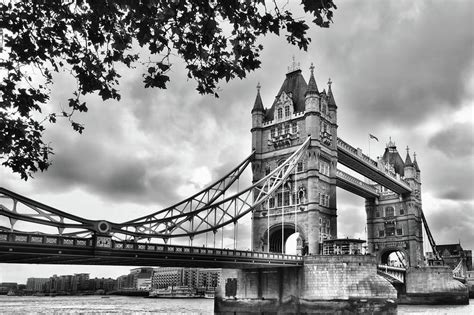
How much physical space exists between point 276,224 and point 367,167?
66.1ft

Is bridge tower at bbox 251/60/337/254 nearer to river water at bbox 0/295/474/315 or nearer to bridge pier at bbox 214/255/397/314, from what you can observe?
bridge pier at bbox 214/255/397/314

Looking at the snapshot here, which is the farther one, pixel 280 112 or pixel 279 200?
pixel 280 112

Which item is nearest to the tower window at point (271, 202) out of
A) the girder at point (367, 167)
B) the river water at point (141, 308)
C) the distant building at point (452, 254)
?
the girder at point (367, 167)

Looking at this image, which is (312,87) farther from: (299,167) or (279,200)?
(279,200)

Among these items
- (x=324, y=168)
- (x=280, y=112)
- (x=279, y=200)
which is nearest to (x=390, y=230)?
(x=324, y=168)

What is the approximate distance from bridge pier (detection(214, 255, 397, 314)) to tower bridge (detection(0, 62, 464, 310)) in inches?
3.6

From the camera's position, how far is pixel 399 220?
8256 cm

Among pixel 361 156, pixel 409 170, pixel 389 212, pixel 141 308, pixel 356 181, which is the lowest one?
pixel 141 308

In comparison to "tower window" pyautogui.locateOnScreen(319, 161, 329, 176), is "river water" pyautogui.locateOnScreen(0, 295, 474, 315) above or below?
below

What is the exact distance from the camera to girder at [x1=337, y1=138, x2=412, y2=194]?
2448 inches

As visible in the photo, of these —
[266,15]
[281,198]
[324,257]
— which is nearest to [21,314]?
[281,198]

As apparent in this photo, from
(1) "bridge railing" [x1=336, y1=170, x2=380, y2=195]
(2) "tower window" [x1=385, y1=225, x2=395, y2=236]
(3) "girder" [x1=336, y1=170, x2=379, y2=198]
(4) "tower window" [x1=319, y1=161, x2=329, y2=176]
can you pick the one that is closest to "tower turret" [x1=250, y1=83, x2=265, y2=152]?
(4) "tower window" [x1=319, y1=161, x2=329, y2=176]

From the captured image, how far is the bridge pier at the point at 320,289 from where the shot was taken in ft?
143

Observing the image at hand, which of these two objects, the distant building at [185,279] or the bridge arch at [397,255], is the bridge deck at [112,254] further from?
the distant building at [185,279]
